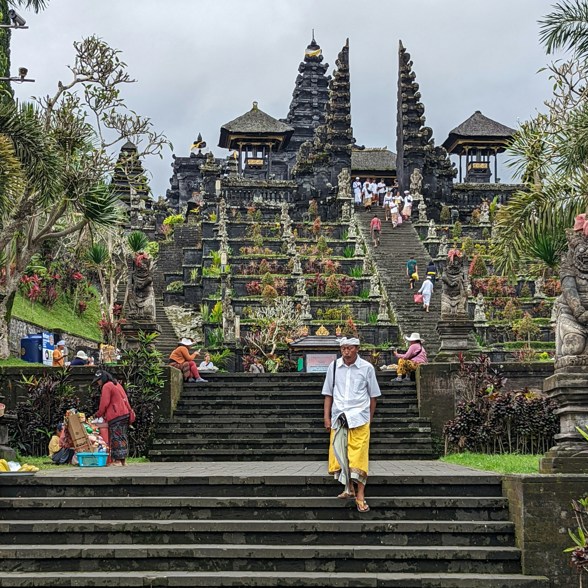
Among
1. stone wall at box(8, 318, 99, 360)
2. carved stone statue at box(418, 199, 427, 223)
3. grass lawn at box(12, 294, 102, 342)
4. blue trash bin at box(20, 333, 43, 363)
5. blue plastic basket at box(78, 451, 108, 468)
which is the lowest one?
blue plastic basket at box(78, 451, 108, 468)

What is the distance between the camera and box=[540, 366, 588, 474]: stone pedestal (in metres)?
9.37

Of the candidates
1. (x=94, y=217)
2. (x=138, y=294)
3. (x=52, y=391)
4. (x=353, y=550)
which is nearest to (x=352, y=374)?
(x=353, y=550)

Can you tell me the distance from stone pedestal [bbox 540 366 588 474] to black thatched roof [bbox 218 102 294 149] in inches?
1918

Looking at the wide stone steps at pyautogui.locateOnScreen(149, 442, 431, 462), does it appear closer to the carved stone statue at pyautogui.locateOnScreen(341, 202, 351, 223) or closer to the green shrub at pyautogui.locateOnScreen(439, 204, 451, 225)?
the carved stone statue at pyautogui.locateOnScreen(341, 202, 351, 223)

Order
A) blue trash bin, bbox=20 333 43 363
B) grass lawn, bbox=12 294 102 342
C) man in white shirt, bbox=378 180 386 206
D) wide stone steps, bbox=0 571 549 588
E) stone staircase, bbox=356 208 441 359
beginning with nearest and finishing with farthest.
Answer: wide stone steps, bbox=0 571 549 588 < blue trash bin, bbox=20 333 43 363 < grass lawn, bbox=12 294 102 342 < stone staircase, bbox=356 208 441 359 < man in white shirt, bbox=378 180 386 206

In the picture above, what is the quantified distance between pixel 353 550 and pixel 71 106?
11345 mm

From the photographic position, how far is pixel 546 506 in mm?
8984

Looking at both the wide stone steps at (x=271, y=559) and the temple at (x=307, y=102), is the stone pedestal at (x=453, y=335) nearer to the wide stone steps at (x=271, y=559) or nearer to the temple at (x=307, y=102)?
the wide stone steps at (x=271, y=559)

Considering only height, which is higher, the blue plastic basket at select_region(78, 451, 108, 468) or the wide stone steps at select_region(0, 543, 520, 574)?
the blue plastic basket at select_region(78, 451, 108, 468)

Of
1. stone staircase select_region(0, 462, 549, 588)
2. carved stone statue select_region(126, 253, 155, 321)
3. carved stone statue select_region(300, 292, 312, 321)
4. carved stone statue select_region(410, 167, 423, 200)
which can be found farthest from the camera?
carved stone statue select_region(410, 167, 423, 200)

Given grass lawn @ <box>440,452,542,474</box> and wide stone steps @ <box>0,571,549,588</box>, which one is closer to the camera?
wide stone steps @ <box>0,571,549,588</box>

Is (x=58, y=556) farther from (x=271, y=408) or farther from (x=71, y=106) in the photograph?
(x=71, y=106)

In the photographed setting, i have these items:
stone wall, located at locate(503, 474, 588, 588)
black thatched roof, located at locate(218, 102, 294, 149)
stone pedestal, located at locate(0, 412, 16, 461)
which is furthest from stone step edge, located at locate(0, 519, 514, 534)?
black thatched roof, located at locate(218, 102, 294, 149)

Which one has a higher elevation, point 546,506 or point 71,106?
point 71,106
